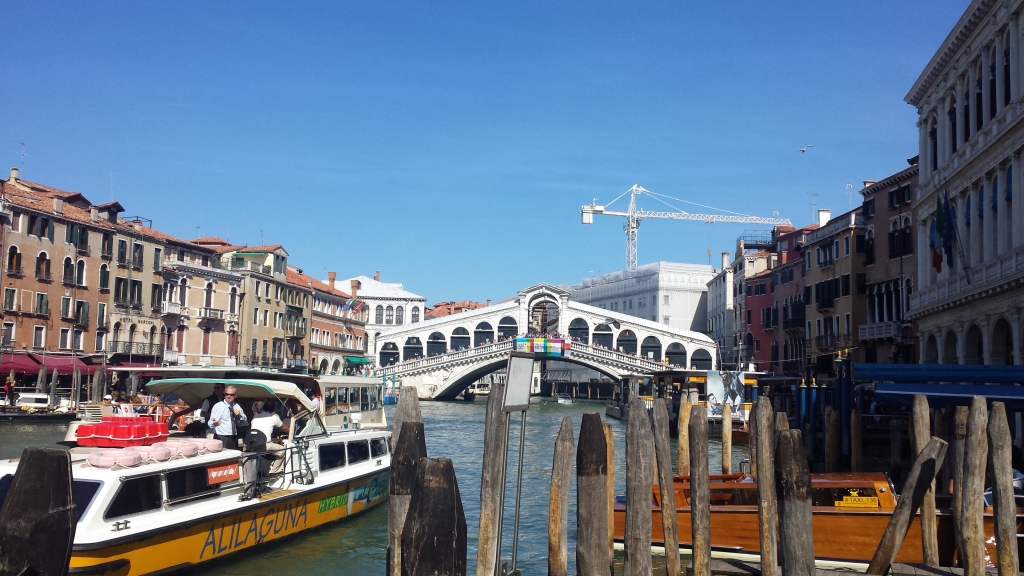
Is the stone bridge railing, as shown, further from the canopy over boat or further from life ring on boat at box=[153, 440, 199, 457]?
life ring on boat at box=[153, 440, 199, 457]

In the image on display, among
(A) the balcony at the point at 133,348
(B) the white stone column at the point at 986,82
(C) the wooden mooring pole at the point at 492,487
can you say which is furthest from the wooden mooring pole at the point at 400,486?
(A) the balcony at the point at 133,348

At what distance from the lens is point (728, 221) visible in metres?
106

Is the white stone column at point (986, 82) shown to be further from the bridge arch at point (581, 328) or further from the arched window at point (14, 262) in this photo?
the bridge arch at point (581, 328)

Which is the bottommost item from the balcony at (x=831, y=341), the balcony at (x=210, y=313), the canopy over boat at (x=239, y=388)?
the canopy over boat at (x=239, y=388)

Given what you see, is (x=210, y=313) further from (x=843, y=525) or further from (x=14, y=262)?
(x=843, y=525)

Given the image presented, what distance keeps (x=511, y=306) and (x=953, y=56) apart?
37830 millimetres

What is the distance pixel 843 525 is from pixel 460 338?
47.0m

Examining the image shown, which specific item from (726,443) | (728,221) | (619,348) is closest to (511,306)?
(619,348)

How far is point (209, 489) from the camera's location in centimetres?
904

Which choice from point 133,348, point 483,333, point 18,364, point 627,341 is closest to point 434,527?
point 18,364

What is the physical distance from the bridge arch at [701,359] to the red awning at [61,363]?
3348cm

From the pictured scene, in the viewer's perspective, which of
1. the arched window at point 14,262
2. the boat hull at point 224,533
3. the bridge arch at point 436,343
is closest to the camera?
the boat hull at point 224,533

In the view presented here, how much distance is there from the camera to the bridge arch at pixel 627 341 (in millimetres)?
55906

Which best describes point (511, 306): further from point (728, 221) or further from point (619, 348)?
point (728, 221)
